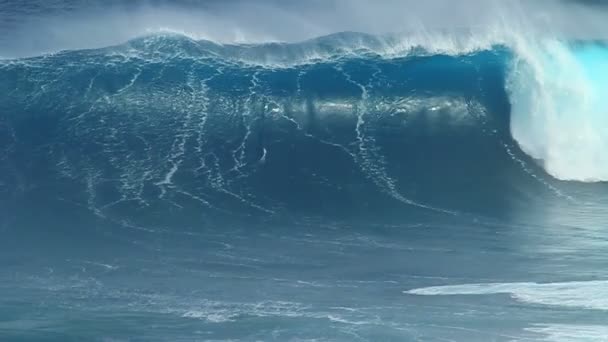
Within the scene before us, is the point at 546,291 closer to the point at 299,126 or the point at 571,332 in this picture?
the point at 571,332

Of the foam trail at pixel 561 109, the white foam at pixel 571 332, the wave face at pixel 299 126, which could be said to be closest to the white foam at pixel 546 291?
the white foam at pixel 571 332

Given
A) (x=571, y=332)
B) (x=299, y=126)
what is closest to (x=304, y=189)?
(x=299, y=126)

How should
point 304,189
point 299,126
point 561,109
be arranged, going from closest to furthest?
point 304,189 < point 299,126 < point 561,109

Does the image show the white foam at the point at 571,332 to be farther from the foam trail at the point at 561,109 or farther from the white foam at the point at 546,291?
the foam trail at the point at 561,109

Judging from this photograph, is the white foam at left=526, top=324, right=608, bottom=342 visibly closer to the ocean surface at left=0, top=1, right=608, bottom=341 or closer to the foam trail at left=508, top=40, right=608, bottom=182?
the ocean surface at left=0, top=1, right=608, bottom=341

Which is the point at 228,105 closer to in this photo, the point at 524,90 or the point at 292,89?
the point at 292,89

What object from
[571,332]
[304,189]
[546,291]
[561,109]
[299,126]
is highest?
[561,109]

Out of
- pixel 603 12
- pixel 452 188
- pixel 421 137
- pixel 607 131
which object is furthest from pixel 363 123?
pixel 603 12
